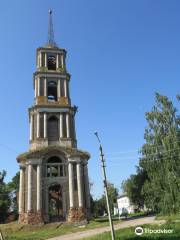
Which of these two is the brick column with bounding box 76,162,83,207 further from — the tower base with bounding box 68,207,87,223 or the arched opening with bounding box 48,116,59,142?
the arched opening with bounding box 48,116,59,142

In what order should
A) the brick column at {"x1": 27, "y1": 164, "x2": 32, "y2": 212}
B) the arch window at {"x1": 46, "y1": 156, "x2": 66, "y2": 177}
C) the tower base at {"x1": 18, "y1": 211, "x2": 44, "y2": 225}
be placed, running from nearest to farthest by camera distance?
the tower base at {"x1": 18, "y1": 211, "x2": 44, "y2": 225}
the brick column at {"x1": 27, "y1": 164, "x2": 32, "y2": 212}
the arch window at {"x1": 46, "y1": 156, "x2": 66, "y2": 177}

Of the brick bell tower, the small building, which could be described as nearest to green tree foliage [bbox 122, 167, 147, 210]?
the brick bell tower

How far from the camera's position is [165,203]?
84.5ft

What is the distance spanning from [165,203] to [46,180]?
1509 centimetres

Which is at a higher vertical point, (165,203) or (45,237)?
(165,203)

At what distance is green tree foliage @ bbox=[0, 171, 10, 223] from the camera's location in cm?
5040

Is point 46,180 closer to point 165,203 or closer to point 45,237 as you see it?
point 45,237

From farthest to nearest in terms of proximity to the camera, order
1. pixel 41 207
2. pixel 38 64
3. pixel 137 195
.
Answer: pixel 137 195, pixel 38 64, pixel 41 207

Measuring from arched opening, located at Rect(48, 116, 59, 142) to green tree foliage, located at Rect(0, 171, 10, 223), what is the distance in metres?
19.7

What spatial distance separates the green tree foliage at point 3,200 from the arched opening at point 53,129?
64.8ft

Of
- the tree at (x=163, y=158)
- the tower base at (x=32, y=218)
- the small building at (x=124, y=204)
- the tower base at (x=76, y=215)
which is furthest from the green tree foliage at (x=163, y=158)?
the small building at (x=124, y=204)

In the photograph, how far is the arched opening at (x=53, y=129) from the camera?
3814 cm

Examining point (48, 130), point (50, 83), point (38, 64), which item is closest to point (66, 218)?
point (48, 130)

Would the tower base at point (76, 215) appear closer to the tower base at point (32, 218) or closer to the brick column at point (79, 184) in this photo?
the brick column at point (79, 184)
